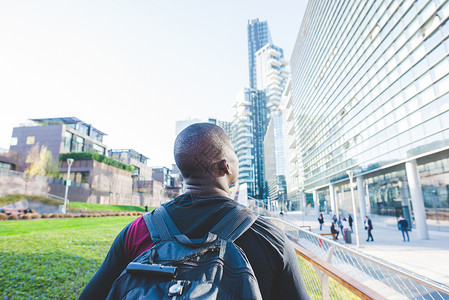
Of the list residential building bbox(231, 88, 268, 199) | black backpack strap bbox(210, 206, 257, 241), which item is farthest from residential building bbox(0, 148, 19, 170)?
residential building bbox(231, 88, 268, 199)

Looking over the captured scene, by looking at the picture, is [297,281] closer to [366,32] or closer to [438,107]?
[438,107]

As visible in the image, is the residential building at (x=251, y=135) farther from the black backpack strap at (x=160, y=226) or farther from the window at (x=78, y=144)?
the black backpack strap at (x=160, y=226)

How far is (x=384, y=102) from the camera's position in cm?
2206

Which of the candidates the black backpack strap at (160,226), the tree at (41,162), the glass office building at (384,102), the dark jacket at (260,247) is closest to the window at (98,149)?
the tree at (41,162)

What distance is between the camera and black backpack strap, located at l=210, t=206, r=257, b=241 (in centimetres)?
106

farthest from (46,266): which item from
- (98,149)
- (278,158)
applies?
(278,158)

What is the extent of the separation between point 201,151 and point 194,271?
2.21 ft

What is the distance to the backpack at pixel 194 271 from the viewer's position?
34.1 inches

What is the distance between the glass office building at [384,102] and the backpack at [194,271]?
20.4 meters

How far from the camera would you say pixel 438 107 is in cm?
1608

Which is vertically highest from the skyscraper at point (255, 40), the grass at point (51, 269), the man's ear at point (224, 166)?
the skyscraper at point (255, 40)

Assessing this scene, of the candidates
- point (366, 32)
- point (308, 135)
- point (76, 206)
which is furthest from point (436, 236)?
point (76, 206)

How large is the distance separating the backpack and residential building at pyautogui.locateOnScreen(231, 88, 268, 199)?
10468cm

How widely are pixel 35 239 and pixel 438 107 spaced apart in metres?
22.1
